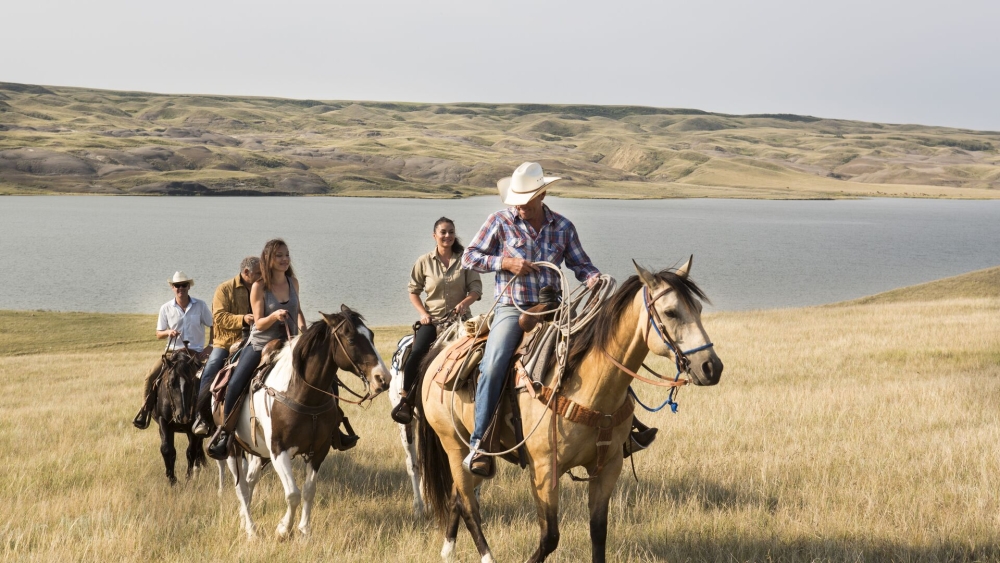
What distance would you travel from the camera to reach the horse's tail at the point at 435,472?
7.89m

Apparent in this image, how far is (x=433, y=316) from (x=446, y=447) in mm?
2305

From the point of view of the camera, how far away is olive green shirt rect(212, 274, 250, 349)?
31.4 feet

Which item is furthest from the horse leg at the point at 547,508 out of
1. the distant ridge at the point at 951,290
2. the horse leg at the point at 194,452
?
the distant ridge at the point at 951,290

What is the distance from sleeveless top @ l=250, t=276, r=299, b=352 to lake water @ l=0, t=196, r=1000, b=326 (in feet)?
86.7

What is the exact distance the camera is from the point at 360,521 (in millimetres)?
8500

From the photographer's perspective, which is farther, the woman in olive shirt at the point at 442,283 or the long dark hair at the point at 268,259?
the woman in olive shirt at the point at 442,283

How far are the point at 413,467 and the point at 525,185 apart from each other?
4255 mm

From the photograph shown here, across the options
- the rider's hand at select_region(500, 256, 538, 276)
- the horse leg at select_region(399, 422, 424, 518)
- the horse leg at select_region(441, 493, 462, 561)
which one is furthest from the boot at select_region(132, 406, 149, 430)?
the rider's hand at select_region(500, 256, 538, 276)

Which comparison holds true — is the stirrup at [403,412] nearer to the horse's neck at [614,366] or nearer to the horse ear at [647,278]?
the horse's neck at [614,366]

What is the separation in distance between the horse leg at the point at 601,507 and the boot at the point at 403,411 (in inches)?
114

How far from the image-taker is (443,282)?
31.1 feet

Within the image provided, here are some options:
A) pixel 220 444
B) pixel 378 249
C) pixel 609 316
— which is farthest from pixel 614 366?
pixel 378 249

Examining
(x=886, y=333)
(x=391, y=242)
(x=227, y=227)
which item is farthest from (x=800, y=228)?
(x=886, y=333)

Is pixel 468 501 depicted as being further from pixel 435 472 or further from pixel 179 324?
pixel 179 324
